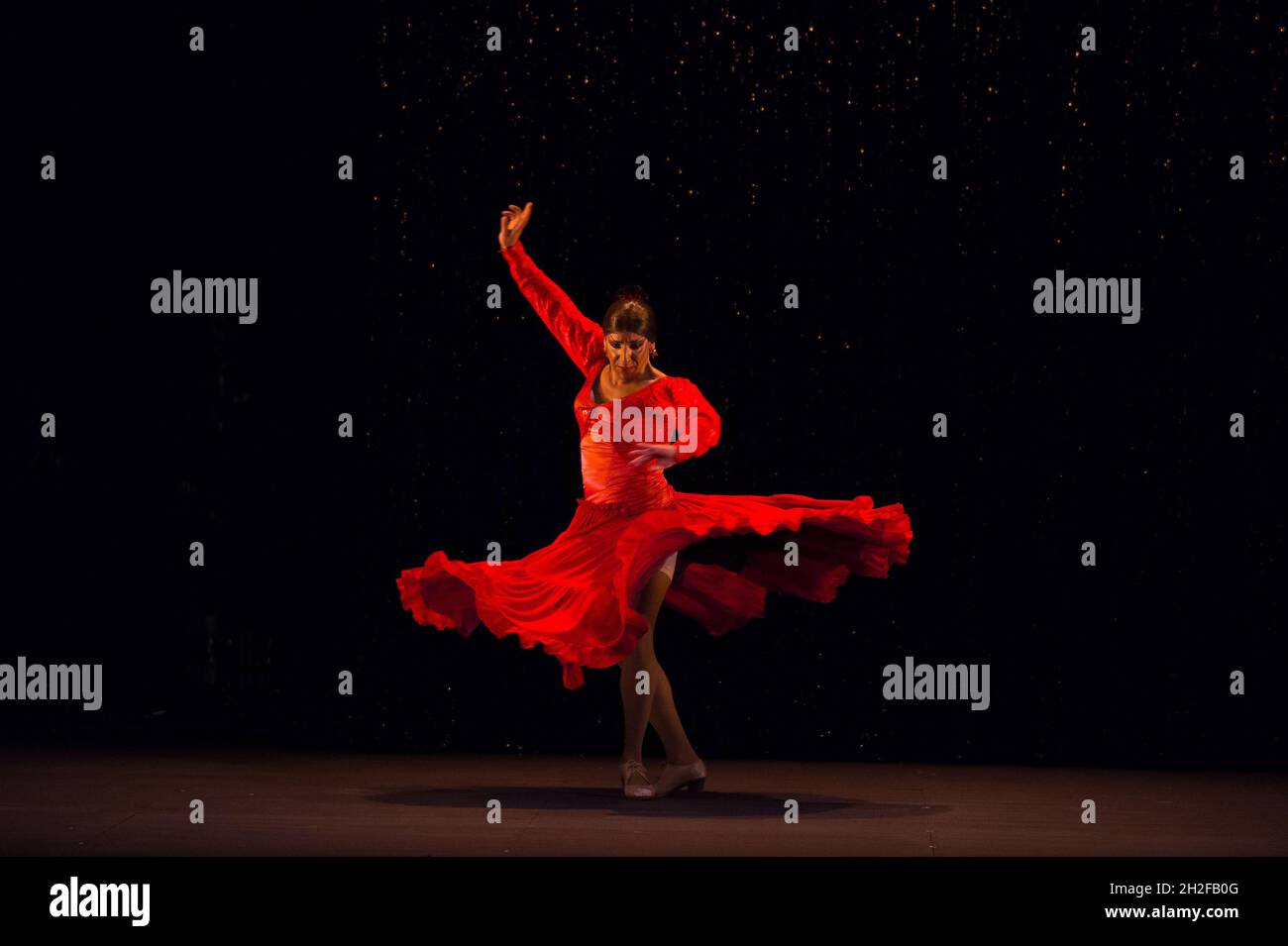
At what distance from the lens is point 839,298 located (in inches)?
269

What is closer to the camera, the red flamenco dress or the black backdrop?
the red flamenco dress

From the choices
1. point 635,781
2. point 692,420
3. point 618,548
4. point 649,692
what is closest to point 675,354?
point 692,420

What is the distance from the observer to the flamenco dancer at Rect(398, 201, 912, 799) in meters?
5.62

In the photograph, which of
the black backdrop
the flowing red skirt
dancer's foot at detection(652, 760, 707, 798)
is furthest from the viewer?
the black backdrop

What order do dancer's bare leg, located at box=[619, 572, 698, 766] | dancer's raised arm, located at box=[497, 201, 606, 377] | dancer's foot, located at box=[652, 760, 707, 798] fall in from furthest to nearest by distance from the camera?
dancer's raised arm, located at box=[497, 201, 606, 377] → dancer's foot, located at box=[652, 760, 707, 798] → dancer's bare leg, located at box=[619, 572, 698, 766]

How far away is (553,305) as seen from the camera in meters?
5.96

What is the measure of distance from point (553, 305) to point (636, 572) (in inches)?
33.6

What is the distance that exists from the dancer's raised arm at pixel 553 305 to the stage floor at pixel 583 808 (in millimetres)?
1239

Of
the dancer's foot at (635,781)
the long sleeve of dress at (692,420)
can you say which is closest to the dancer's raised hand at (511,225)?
the long sleeve of dress at (692,420)

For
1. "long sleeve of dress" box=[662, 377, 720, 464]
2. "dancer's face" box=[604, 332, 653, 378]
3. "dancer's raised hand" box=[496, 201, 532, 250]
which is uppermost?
"dancer's raised hand" box=[496, 201, 532, 250]

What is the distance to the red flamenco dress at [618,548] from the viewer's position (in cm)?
561

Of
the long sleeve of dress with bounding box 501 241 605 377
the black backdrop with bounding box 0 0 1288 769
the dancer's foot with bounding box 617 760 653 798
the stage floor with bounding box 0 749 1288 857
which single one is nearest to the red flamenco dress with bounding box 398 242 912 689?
the long sleeve of dress with bounding box 501 241 605 377

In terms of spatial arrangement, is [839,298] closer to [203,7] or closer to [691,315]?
[691,315]

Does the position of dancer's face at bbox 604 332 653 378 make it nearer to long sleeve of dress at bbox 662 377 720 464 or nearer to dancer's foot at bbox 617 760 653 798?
long sleeve of dress at bbox 662 377 720 464
